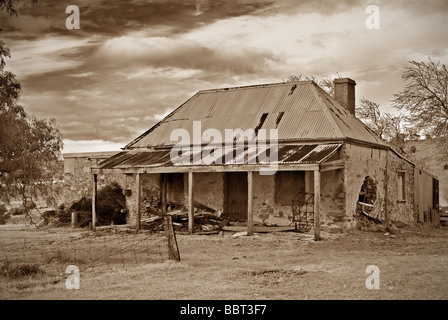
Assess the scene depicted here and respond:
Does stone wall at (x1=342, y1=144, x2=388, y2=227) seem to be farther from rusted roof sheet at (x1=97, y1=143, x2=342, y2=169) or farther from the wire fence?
the wire fence

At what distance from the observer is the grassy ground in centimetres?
831

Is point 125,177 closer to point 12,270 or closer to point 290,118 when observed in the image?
point 290,118

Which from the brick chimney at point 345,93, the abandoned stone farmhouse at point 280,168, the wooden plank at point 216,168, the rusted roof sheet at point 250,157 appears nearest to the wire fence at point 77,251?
the abandoned stone farmhouse at point 280,168

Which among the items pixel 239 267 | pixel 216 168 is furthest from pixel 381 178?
pixel 239 267

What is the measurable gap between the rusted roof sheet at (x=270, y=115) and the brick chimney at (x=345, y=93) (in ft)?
2.29

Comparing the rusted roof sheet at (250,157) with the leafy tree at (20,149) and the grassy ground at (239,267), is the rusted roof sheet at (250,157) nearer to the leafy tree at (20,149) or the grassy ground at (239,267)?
the grassy ground at (239,267)

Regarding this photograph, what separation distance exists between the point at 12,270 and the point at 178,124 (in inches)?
458

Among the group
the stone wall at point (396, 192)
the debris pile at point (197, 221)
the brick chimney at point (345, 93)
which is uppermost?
the brick chimney at point (345, 93)
